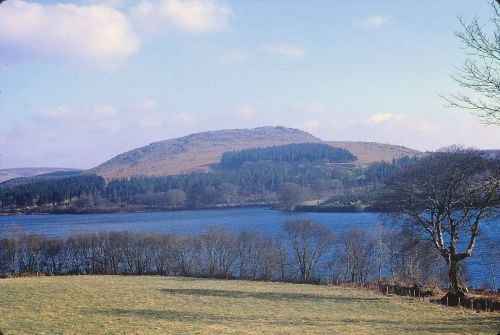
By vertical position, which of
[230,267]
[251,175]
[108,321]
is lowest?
[230,267]

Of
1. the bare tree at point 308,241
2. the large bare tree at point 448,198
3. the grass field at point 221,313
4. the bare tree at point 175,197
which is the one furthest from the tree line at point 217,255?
the bare tree at point 175,197

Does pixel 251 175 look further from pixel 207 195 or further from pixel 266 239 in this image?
pixel 266 239

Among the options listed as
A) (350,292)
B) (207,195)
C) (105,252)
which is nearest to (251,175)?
(207,195)

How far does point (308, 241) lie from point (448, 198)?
2921 centimetres

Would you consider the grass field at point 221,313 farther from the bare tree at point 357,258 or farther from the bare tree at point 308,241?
the bare tree at point 308,241

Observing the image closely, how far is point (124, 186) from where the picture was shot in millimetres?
180500

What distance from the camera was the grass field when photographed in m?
17.7

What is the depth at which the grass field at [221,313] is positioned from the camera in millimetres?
17656

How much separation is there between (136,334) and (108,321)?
3.53m

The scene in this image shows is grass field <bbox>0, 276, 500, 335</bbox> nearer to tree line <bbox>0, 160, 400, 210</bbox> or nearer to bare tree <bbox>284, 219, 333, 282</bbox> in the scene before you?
bare tree <bbox>284, 219, 333, 282</bbox>

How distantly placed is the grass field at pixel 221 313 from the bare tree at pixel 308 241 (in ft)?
63.3

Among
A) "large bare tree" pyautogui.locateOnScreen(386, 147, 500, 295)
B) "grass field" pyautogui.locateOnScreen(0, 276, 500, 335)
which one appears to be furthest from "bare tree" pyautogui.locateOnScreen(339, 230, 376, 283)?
"large bare tree" pyautogui.locateOnScreen(386, 147, 500, 295)

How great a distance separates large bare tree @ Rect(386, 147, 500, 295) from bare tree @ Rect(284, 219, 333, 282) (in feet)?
81.6

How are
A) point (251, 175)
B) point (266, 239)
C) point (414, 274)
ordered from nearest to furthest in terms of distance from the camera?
point (414, 274), point (266, 239), point (251, 175)
